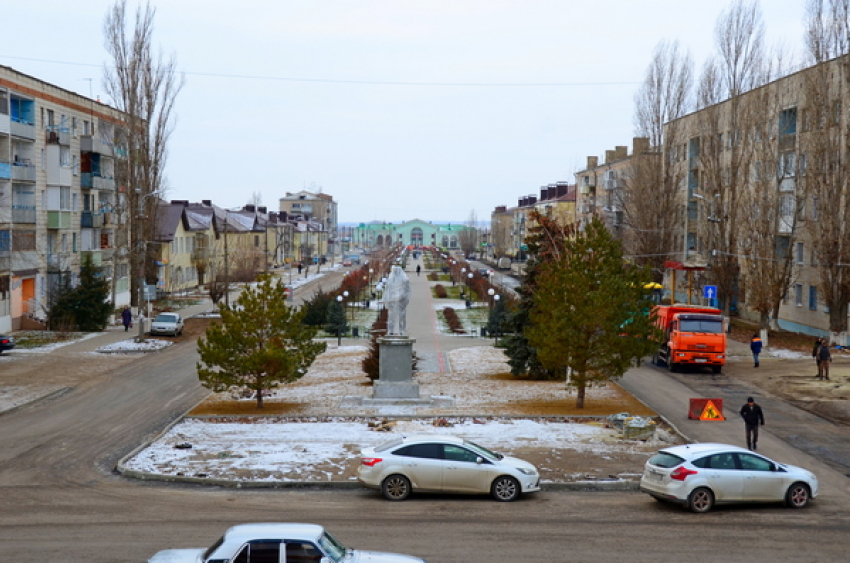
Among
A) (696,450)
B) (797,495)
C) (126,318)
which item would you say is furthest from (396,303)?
(126,318)

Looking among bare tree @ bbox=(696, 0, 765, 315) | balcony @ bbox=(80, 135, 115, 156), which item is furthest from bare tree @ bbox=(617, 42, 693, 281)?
balcony @ bbox=(80, 135, 115, 156)

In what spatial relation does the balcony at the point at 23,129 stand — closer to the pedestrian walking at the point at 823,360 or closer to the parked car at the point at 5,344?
the parked car at the point at 5,344

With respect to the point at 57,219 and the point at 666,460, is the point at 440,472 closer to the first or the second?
the point at 666,460

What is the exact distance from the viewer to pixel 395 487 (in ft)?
52.2

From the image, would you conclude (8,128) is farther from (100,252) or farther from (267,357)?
(267,357)

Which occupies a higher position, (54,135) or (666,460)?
(54,135)

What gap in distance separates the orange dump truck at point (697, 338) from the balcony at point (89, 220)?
110ft

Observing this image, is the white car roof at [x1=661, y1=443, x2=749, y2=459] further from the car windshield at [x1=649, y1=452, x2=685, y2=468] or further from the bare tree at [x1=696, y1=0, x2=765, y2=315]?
the bare tree at [x1=696, y1=0, x2=765, y2=315]

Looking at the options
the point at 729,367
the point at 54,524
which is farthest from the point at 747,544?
the point at 729,367

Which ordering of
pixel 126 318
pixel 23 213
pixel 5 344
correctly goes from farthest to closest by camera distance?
pixel 126 318 < pixel 23 213 < pixel 5 344

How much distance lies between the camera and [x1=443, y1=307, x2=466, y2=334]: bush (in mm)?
47969

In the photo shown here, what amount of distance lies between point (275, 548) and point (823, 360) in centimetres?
2579

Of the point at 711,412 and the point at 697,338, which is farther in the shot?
the point at 697,338

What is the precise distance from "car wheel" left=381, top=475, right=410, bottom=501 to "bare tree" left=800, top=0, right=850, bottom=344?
2994cm
